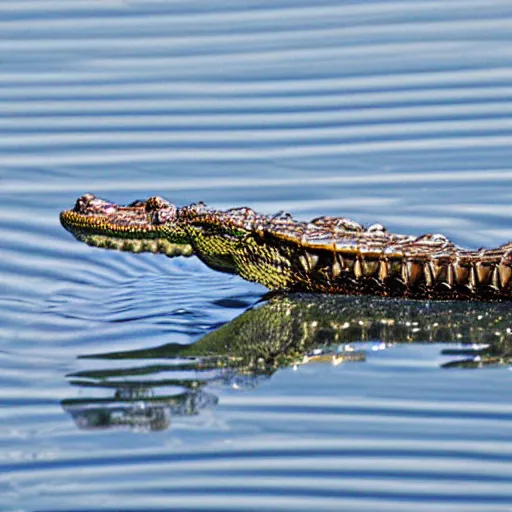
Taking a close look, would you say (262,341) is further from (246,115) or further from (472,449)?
(246,115)

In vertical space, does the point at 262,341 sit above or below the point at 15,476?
above

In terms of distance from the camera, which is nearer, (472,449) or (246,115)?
(472,449)

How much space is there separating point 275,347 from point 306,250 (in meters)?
0.96

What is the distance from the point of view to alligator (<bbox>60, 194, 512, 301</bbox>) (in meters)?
8.83

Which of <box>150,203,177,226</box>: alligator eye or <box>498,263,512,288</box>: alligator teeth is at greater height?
<box>150,203,177,226</box>: alligator eye

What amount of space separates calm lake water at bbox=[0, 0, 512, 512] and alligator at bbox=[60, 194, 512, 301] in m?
0.14

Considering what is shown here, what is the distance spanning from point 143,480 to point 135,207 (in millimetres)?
3259

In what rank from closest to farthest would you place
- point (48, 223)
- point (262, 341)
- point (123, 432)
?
point (123, 432) < point (262, 341) < point (48, 223)

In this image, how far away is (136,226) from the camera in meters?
9.38

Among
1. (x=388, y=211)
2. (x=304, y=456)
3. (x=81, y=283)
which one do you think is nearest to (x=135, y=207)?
(x=81, y=283)

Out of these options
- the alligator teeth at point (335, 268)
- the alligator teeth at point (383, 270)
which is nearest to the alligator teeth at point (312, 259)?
the alligator teeth at point (335, 268)

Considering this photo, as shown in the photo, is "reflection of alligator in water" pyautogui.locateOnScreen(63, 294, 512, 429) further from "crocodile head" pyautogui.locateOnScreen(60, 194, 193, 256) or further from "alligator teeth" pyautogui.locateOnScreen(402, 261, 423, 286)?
"crocodile head" pyautogui.locateOnScreen(60, 194, 193, 256)

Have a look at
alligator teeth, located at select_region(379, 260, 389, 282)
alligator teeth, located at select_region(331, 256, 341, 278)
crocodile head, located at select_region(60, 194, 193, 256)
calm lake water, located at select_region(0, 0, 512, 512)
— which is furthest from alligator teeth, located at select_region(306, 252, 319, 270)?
crocodile head, located at select_region(60, 194, 193, 256)

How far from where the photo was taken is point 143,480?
21.3 ft
